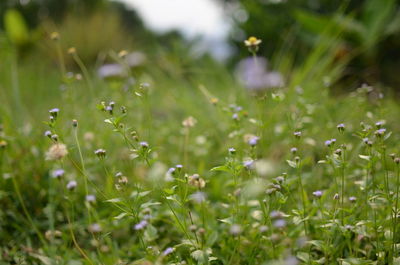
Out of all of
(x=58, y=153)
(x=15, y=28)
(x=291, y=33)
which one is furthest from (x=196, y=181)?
(x=15, y=28)

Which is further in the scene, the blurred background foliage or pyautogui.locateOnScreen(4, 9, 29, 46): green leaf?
pyautogui.locateOnScreen(4, 9, 29, 46): green leaf

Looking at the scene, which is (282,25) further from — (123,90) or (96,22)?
(123,90)

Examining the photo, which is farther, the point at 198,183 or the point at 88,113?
the point at 88,113

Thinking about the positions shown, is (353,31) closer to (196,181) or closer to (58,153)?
(196,181)

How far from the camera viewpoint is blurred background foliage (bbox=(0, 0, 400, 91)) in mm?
Result: 4262

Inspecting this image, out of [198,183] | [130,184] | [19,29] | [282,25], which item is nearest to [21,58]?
[19,29]

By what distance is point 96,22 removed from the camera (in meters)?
6.22

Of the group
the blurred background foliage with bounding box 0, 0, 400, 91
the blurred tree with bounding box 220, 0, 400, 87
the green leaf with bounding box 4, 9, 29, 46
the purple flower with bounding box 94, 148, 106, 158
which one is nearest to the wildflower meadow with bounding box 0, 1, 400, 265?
the purple flower with bounding box 94, 148, 106, 158

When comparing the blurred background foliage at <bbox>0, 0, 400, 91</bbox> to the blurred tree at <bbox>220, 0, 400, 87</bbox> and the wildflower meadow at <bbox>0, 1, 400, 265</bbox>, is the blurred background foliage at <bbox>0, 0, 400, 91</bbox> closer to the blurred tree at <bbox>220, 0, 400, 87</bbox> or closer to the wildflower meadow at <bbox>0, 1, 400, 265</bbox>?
the blurred tree at <bbox>220, 0, 400, 87</bbox>

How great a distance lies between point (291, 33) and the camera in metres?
4.84

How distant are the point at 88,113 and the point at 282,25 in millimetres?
4457

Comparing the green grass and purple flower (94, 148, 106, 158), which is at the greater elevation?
purple flower (94, 148, 106, 158)

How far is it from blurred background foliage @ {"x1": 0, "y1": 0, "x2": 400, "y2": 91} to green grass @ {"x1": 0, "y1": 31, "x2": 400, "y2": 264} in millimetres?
1492

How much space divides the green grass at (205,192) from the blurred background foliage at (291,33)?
149 cm
